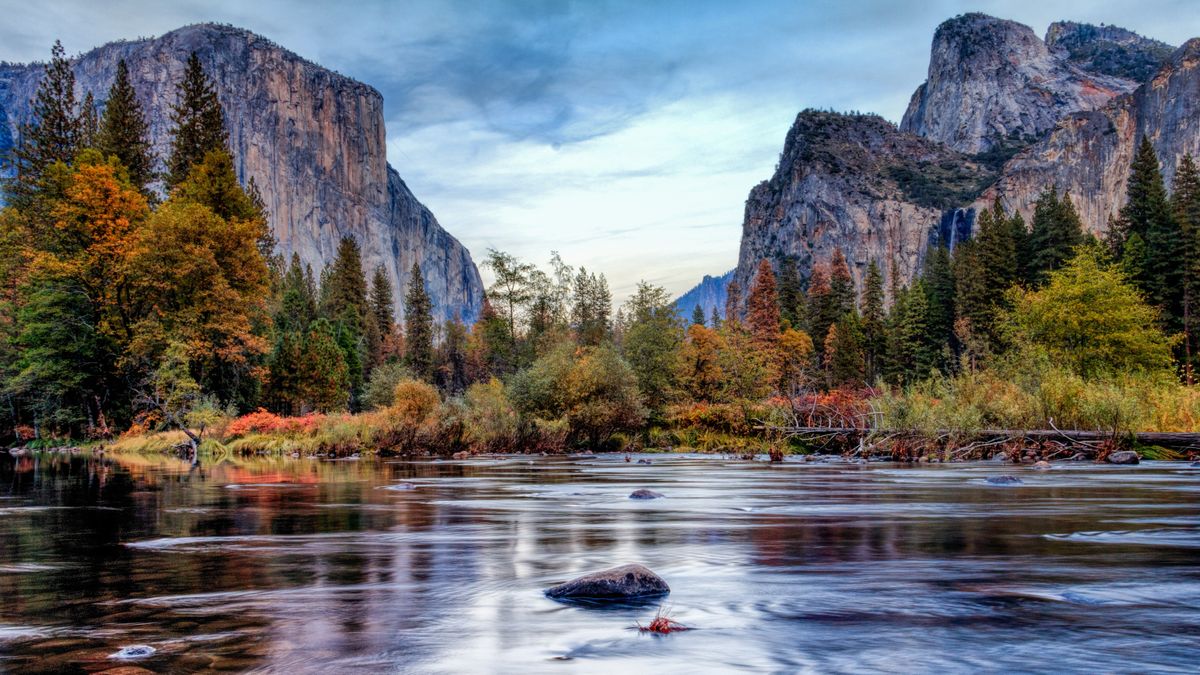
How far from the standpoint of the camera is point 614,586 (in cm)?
Answer: 659

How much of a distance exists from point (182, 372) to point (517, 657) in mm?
42412

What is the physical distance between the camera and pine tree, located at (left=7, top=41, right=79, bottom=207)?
54.4 meters

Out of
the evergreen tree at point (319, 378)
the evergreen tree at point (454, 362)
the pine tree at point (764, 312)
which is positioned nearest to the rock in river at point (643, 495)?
the evergreen tree at point (319, 378)

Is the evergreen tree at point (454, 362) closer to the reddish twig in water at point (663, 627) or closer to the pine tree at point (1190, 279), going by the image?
the pine tree at point (1190, 279)

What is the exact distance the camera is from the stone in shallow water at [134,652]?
15.5ft

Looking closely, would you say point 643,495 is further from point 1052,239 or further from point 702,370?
point 1052,239

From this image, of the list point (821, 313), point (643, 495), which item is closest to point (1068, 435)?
point (643, 495)

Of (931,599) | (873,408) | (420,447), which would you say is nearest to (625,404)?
(420,447)

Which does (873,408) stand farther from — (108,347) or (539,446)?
(108,347)

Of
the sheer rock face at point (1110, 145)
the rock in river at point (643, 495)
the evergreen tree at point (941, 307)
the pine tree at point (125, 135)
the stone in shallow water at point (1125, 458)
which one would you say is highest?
the sheer rock face at point (1110, 145)

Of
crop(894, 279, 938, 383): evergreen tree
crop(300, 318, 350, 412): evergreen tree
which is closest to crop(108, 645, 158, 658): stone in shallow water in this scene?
crop(300, 318, 350, 412): evergreen tree

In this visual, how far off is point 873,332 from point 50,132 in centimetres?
8775

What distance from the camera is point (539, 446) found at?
132ft

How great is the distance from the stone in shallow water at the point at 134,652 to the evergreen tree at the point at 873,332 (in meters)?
102
